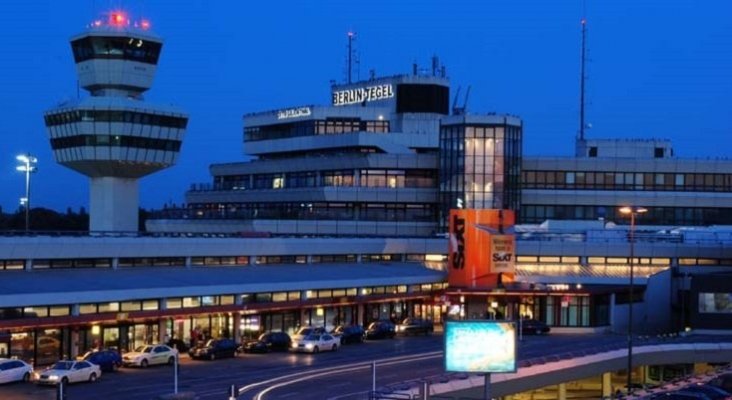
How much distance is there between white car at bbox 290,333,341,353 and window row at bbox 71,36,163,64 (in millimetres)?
35249

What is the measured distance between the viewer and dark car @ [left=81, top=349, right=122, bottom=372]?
2232 inches

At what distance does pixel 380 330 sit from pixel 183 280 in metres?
16.6

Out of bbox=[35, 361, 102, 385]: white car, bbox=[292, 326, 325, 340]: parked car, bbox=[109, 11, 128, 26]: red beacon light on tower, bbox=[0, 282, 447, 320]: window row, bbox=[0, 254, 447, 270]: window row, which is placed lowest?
bbox=[292, 326, 325, 340]: parked car

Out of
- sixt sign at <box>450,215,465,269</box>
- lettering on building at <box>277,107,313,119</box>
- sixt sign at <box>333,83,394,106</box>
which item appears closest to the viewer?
sixt sign at <box>450,215,465,269</box>

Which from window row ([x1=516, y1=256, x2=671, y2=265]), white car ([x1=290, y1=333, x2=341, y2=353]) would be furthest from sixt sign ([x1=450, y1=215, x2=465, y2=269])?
white car ([x1=290, y1=333, x2=341, y2=353])

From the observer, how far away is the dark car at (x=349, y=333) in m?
74.7

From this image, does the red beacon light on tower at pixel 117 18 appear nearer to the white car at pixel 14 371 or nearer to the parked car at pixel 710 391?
the white car at pixel 14 371

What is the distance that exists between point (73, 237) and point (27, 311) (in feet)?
36.7

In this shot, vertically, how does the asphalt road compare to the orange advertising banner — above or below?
below

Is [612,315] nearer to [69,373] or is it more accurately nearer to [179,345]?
[179,345]

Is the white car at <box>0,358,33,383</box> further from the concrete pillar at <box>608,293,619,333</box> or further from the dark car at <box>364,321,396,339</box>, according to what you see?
the concrete pillar at <box>608,293,619,333</box>

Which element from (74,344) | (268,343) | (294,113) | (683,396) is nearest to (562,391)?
(683,396)

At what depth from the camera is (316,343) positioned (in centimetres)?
6950

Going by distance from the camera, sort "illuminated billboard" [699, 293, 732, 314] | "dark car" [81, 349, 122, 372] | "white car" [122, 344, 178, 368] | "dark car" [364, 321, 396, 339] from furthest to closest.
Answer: "illuminated billboard" [699, 293, 732, 314], "dark car" [364, 321, 396, 339], "white car" [122, 344, 178, 368], "dark car" [81, 349, 122, 372]
